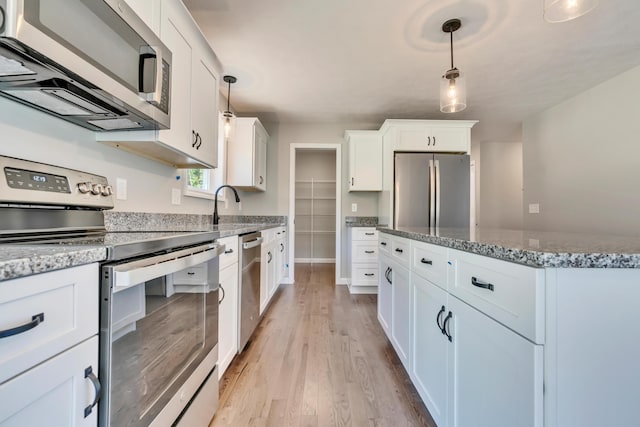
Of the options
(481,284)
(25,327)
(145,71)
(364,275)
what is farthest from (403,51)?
(25,327)

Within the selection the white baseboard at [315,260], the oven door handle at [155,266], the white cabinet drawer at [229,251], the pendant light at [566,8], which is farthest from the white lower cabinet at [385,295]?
the white baseboard at [315,260]

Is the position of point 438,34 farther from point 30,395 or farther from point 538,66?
point 30,395

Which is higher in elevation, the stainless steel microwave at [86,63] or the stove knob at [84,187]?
the stainless steel microwave at [86,63]

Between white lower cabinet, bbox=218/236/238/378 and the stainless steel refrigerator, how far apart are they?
7.52ft

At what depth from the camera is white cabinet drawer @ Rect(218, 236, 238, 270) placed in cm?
149

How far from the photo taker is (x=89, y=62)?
86 centimetres

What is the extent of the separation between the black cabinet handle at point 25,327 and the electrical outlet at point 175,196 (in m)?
1.64

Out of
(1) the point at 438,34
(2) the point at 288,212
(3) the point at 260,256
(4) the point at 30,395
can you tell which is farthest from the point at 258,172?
(4) the point at 30,395

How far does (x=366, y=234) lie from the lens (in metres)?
3.49

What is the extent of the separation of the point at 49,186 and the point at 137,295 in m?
0.63

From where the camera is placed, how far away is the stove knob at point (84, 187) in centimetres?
113

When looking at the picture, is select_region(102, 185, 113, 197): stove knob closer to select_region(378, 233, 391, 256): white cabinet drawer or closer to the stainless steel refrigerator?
select_region(378, 233, 391, 256): white cabinet drawer

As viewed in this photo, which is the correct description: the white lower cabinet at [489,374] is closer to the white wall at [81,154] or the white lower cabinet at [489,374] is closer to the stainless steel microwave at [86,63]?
the stainless steel microwave at [86,63]

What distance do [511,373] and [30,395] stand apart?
110 centimetres
